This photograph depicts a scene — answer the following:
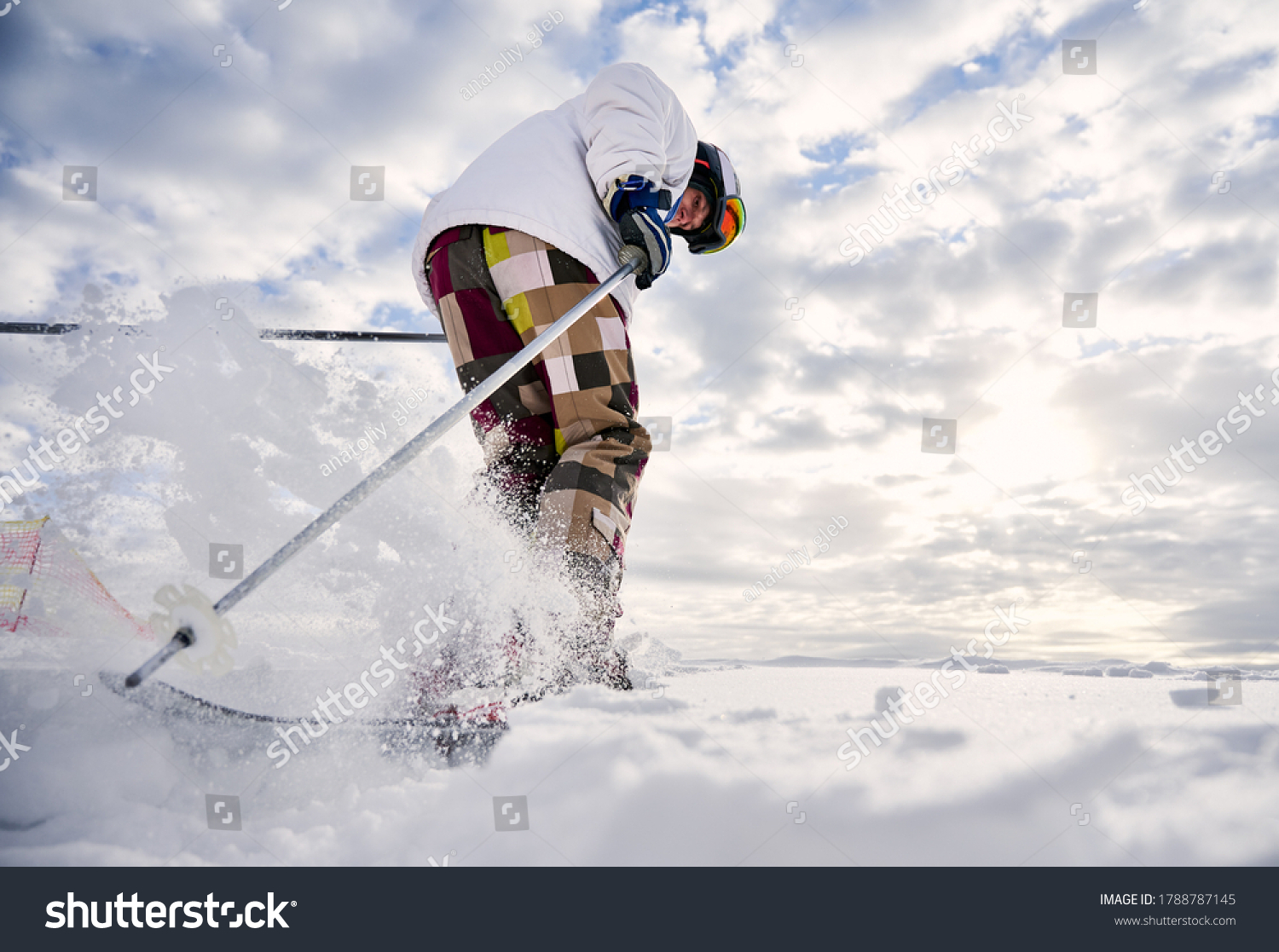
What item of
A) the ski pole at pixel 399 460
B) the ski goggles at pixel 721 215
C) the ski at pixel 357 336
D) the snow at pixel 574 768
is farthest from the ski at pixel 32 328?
the ski goggles at pixel 721 215

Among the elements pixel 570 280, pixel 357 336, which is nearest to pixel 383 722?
Answer: pixel 570 280

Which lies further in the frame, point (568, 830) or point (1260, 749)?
point (1260, 749)

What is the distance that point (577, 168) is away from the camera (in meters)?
1.60

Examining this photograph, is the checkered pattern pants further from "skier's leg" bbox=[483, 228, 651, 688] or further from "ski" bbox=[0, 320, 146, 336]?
"ski" bbox=[0, 320, 146, 336]

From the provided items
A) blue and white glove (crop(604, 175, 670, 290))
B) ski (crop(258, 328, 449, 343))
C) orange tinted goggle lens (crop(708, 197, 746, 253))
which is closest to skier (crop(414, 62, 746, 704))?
blue and white glove (crop(604, 175, 670, 290))

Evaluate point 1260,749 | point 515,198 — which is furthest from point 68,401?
point 1260,749

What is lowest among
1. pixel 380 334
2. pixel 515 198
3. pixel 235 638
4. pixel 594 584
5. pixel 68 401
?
pixel 235 638

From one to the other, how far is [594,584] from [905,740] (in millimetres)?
653

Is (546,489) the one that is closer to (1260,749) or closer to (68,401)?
(1260,749)

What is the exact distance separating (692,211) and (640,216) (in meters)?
0.54

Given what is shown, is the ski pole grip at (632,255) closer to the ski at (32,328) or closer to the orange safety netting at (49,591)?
the orange safety netting at (49,591)

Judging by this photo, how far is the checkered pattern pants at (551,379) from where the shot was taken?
4.67ft

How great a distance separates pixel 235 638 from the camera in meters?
1.12

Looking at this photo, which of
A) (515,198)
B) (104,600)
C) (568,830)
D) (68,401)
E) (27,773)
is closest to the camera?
(568,830)
